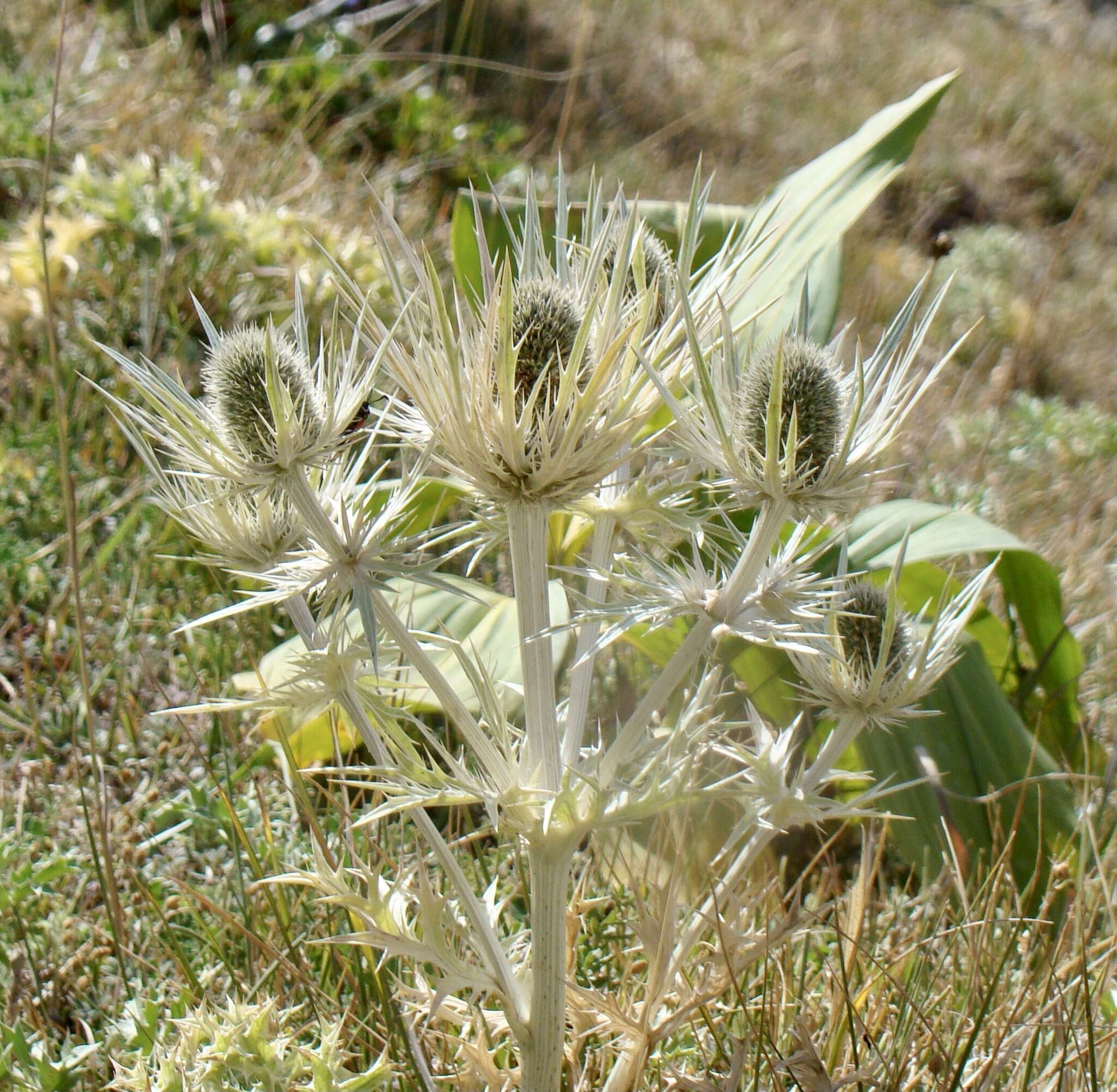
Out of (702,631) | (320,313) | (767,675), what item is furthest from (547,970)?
(320,313)

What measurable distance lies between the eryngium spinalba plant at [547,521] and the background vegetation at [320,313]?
9.5 inches

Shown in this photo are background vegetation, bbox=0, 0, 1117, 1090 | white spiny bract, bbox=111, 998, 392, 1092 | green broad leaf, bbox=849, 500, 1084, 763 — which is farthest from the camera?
green broad leaf, bbox=849, 500, 1084, 763

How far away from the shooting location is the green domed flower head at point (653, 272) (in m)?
0.80

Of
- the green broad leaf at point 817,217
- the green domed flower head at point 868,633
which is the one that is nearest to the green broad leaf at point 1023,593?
the green broad leaf at point 817,217

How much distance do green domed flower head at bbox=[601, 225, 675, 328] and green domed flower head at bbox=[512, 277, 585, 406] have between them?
0.14ft

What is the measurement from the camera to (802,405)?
0.80 m

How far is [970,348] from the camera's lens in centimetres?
404

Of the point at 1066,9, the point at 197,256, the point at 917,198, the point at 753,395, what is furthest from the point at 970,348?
the point at 1066,9

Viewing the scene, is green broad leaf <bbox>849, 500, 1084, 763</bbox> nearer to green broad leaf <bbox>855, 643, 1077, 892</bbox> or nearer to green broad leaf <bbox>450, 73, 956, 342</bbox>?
green broad leaf <bbox>855, 643, 1077, 892</bbox>

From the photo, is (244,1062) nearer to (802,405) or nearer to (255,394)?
(255,394)

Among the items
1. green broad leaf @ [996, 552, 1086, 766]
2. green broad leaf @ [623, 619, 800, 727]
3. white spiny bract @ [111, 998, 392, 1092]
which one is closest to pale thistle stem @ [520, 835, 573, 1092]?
white spiny bract @ [111, 998, 392, 1092]

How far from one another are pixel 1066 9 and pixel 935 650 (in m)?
9.08

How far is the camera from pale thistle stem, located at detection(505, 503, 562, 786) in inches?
30.0

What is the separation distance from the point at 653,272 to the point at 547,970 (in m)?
0.63
